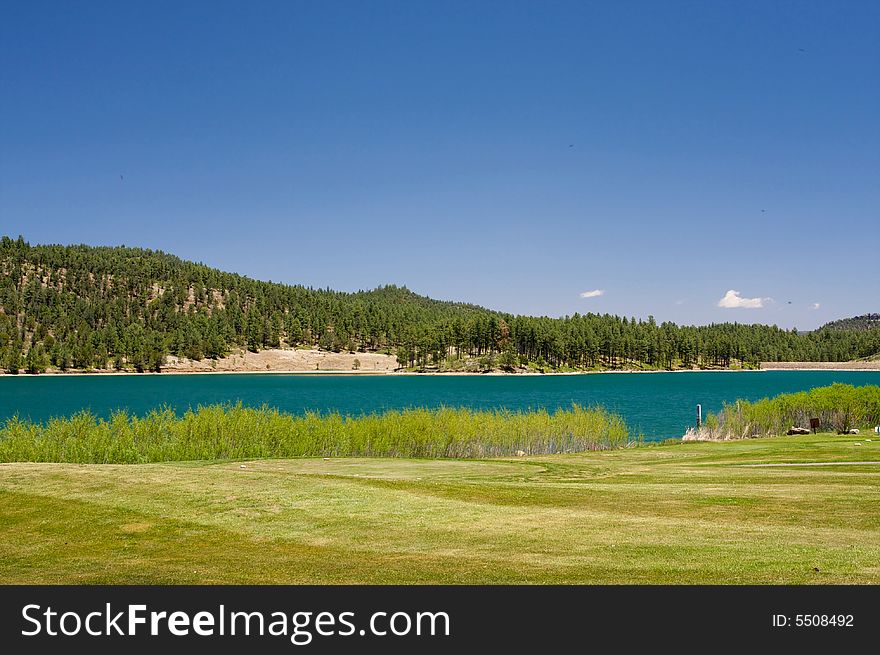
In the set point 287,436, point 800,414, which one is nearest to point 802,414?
point 800,414

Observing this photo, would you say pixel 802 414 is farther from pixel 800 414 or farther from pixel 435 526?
pixel 435 526

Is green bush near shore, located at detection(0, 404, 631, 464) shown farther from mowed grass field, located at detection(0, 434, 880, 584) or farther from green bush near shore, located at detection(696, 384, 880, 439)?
green bush near shore, located at detection(696, 384, 880, 439)

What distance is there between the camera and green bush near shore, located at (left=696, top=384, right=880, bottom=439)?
131ft

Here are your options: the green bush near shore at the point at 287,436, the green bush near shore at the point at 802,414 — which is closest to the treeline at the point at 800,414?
the green bush near shore at the point at 802,414

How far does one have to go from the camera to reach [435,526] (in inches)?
526

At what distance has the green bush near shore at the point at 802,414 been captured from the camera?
1577 inches

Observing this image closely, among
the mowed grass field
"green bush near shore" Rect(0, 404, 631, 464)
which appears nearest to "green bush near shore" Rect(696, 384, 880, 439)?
"green bush near shore" Rect(0, 404, 631, 464)

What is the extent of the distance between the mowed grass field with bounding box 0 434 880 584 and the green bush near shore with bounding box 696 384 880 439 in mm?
20065

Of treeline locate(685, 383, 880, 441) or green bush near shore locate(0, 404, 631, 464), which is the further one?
treeline locate(685, 383, 880, 441)

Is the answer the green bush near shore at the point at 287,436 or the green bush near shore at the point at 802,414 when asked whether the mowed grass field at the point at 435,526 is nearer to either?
the green bush near shore at the point at 287,436

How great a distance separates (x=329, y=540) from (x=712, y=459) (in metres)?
19.5

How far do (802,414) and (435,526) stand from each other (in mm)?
35931

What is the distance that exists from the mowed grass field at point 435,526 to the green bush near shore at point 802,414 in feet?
65.8

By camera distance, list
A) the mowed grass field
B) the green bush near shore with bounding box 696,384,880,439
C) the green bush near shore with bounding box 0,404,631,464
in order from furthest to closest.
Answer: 1. the green bush near shore with bounding box 696,384,880,439
2. the green bush near shore with bounding box 0,404,631,464
3. the mowed grass field
